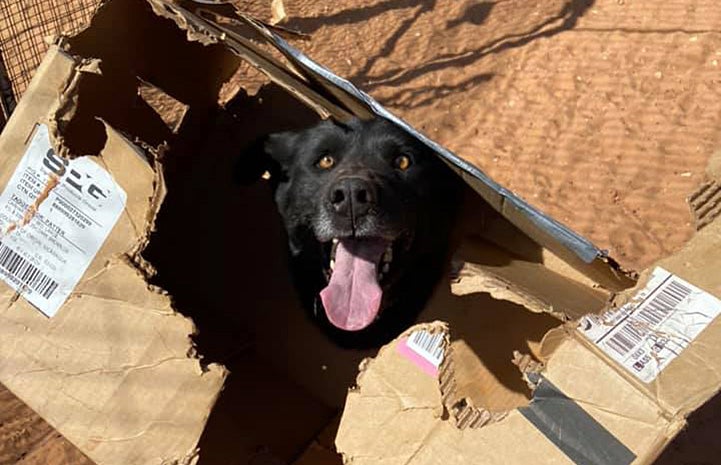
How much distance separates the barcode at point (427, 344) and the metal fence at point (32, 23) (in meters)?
3.26

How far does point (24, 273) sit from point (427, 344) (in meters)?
0.87

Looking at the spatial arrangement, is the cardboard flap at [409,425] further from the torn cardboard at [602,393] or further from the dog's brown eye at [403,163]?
the dog's brown eye at [403,163]

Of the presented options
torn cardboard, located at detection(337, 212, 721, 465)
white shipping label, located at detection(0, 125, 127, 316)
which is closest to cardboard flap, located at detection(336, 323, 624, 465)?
torn cardboard, located at detection(337, 212, 721, 465)

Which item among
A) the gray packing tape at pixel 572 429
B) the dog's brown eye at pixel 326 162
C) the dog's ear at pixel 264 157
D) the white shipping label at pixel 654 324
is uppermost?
the white shipping label at pixel 654 324

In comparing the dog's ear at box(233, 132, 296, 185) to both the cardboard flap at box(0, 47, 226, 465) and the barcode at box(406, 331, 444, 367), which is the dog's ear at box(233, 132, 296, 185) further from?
the barcode at box(406, 331, 444, 367)

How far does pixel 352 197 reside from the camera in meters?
2.46

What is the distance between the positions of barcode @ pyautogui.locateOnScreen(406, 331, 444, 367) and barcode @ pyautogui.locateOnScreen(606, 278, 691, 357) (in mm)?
371

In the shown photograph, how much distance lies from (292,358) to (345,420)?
1.11 meters

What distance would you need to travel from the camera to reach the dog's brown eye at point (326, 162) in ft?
8.95

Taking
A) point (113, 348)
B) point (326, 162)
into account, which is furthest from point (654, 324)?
point (326, 162)

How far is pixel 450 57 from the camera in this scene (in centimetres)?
462

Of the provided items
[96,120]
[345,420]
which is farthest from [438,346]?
[96,120]

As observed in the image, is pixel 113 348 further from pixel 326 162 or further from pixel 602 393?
pixel 326 162

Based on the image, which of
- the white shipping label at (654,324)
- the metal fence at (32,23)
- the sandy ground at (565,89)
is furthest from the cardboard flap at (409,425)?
the metal fence at (32,23)
